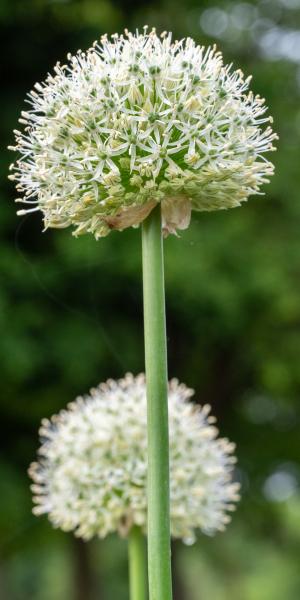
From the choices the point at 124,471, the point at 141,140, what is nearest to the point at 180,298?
the point at 124,471

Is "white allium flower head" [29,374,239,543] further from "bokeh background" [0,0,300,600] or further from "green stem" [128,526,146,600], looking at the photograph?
"bokeh background" [0,0,300,600]

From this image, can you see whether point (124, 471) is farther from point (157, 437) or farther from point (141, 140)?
point (141, 140)

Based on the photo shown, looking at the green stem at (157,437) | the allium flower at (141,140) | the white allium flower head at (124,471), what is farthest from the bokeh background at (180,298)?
the green stem at (157,437)

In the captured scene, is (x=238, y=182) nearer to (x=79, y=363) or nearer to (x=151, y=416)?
(x=151, y=416)

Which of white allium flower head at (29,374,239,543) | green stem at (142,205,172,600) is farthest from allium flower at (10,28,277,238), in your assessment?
white allium flower head at (29,374,239,543)

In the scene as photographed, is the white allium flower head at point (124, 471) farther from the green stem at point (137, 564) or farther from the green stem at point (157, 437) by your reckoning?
the green stem at point (157, 437)

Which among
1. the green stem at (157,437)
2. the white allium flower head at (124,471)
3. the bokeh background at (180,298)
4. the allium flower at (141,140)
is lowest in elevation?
the green stem at (157,437)

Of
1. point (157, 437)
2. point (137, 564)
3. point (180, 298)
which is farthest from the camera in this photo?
point (180, 298)
